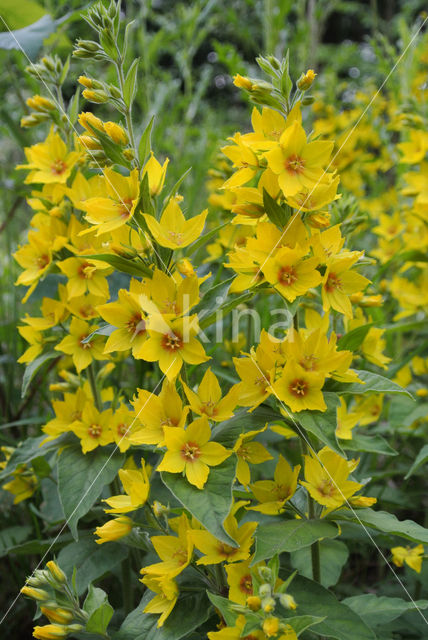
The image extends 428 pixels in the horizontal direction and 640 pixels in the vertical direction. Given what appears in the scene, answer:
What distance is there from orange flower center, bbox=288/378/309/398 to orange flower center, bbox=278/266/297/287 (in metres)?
0.18

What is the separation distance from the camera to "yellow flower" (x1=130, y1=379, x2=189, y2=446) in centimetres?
100

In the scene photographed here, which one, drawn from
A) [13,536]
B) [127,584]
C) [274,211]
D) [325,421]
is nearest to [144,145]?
[274,211]

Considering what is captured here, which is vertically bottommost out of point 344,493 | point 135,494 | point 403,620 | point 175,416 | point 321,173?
point 403,620

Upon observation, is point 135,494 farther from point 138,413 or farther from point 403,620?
point 403,620

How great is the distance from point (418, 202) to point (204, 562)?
155 centimetres

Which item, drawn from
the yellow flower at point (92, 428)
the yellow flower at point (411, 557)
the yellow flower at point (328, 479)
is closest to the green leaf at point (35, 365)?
the yellow flower at point (92, 428)

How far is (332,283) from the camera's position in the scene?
1115 mm

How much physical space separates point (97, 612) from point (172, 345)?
0.51 metres

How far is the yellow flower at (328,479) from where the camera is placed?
107 centimetres

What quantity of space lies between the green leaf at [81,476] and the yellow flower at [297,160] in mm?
693

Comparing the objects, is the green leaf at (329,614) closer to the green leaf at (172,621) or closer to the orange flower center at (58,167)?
the green leaf at (172,621)

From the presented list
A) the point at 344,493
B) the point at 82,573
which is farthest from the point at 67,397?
the point at 344,493

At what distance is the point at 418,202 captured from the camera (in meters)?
2.02

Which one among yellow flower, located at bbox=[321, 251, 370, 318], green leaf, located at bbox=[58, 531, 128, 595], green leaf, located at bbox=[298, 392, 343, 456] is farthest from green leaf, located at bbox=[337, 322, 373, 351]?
green leaf, located at bbox=[58, 531, 128, 595]
